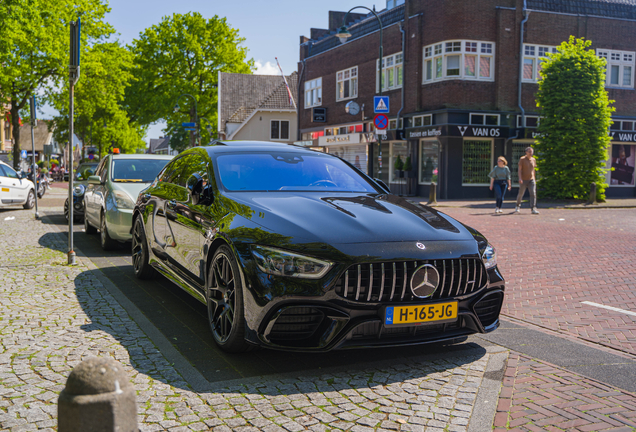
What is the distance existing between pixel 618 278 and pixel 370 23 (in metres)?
27.4

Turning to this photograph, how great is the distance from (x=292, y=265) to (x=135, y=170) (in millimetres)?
7326

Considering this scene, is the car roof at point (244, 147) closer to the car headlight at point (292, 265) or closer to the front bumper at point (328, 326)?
the car headlight at point (292, 265)

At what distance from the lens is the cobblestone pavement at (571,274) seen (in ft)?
17.7

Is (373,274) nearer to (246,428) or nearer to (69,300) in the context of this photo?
(246,428)

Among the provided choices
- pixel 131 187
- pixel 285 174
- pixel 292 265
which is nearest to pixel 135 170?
pixel 131 187

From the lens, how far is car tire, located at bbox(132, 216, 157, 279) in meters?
6.71

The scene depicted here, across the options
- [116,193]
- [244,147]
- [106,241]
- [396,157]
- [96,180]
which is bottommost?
[106,241]

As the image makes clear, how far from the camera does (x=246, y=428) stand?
10.1 ft

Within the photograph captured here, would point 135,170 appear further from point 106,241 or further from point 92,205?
point 106,241

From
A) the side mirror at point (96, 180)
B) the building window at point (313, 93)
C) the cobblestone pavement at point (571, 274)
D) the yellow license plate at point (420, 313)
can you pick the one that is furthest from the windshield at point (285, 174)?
the building window at point (313, 93)

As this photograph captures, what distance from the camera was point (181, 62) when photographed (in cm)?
4697

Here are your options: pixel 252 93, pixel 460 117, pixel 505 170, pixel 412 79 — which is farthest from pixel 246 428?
pixel 252 93

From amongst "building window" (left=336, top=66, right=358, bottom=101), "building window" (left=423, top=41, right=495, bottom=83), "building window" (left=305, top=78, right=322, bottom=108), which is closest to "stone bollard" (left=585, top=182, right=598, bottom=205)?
"building window" (left=423, top=41, right=495, bottom=83)

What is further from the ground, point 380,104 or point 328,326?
point 380,104
